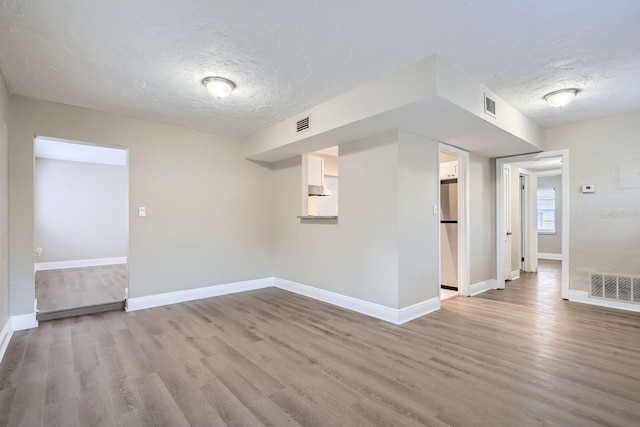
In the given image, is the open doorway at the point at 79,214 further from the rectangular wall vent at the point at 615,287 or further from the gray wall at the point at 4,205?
the rectangular wall vent at the point at 615,287

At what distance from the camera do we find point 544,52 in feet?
8.29

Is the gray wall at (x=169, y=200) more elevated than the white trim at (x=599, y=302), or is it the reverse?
the gray wall at (x=169, y=200)

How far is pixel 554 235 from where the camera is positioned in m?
8.77

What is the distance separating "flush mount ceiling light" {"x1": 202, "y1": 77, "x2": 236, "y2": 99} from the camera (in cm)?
296

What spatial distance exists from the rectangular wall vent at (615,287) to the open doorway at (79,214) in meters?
7.46

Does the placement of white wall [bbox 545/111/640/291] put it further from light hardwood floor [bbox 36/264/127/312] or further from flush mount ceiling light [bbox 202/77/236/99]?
light hardwood floor [bbox 36/264/127/312]

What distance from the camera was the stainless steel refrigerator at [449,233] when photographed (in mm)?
4977

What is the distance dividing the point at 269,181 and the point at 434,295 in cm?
330

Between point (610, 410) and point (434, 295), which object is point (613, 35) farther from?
point (434, 295)

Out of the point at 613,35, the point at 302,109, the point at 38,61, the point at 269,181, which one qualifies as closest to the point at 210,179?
the point at 269,181

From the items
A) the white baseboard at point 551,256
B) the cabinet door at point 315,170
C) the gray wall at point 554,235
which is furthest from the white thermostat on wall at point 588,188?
the white baseboard at point 551,256

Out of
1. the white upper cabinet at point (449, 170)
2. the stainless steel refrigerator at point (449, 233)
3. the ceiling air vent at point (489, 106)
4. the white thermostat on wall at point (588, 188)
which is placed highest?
the ceiling air vent at point (489, 106)

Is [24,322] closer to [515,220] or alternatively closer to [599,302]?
[599,302]

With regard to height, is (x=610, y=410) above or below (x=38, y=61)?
below
